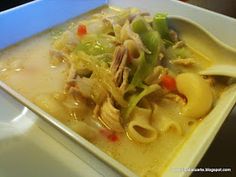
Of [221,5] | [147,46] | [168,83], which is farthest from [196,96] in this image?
[221,5]

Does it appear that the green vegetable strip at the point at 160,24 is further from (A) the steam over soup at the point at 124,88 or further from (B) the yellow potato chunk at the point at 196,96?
(B) the yellow potato chunk at the point at 196,96

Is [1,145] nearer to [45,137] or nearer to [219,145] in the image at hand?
[45,137]

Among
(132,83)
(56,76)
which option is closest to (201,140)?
(132,83)

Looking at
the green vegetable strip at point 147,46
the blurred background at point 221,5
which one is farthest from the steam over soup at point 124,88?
the blurred background at point 221,5

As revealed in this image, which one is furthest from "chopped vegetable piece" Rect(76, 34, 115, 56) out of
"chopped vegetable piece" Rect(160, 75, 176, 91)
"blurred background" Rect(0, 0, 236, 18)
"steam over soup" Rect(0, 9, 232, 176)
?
"blurred background" Rect(0, 0, 236, 18)

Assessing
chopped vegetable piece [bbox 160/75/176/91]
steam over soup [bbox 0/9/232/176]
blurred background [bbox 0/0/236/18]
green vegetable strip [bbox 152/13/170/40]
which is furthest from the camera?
blurred background [bbox 0/0/236/18]

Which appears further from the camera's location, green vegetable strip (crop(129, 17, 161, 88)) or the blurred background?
the blurred background

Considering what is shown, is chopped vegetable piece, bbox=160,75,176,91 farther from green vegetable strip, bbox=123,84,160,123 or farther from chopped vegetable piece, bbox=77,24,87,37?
chopped vegetable piece, bbox=77,24,87,37
